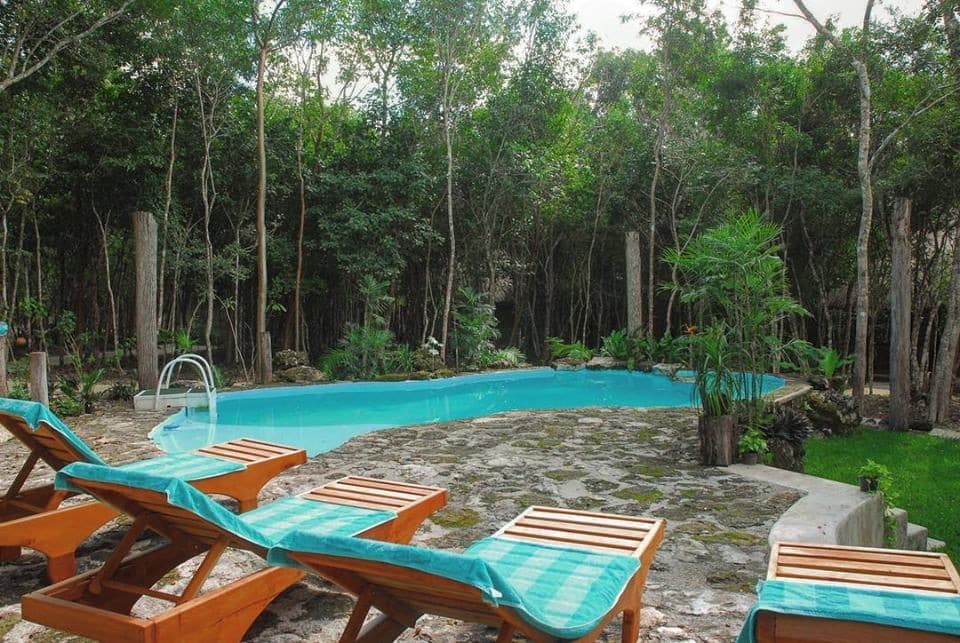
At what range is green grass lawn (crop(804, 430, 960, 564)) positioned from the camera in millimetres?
5023

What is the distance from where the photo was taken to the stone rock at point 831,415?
7.64 meters

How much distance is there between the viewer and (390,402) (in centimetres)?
1046

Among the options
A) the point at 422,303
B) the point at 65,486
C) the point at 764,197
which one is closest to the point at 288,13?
the point at 422,303

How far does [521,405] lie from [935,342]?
756 centimetres

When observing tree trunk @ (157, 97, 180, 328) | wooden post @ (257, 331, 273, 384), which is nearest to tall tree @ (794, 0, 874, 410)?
wooden post @ (257, 331, 273, 384)

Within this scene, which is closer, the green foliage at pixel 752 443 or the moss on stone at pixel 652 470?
the moss on stone at pixel 652 470

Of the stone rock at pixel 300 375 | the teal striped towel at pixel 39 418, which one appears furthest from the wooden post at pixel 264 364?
the teal striped towel at pixel 39 418

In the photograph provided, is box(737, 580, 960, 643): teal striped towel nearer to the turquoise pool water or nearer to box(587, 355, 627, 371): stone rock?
the turquoise pool water

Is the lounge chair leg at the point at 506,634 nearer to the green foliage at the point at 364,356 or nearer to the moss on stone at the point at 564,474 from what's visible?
the moss on stone at the point at 564,474

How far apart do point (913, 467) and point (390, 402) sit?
6867 mm

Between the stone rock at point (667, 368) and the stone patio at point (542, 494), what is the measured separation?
4.44m

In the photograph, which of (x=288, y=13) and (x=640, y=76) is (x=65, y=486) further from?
(x=640, y=76)

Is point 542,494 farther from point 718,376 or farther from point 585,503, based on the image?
point 718,376

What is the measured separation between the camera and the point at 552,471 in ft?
16.3
